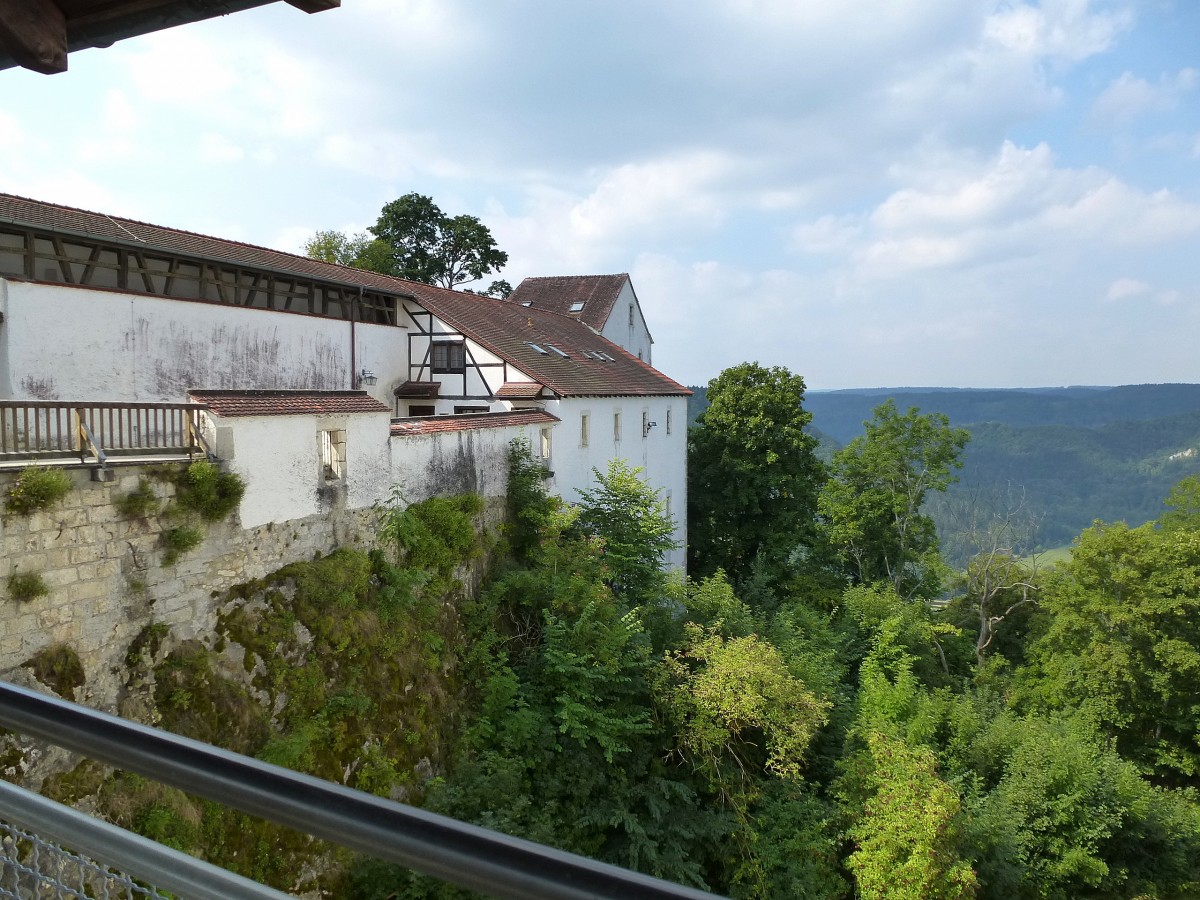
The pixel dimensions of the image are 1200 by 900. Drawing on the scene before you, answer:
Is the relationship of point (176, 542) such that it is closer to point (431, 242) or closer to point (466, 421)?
point (466, 421)

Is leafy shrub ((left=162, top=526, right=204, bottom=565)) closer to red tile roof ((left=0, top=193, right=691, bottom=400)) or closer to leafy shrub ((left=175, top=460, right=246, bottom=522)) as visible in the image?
leafy shrub ((left=175, top=460, right=246, bottom=522))

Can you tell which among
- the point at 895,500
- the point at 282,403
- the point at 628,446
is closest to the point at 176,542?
the point at 282,403

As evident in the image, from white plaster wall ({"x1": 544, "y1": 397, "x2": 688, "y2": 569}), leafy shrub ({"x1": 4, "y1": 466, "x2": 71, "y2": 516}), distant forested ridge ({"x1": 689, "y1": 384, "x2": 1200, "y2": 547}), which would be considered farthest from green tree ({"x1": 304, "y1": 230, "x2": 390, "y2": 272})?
distant forested ridge ({"x1": 689, "y1": 384, "x2": 1200, "y2": 547})

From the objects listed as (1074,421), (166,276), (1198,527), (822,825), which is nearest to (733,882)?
(822,825)

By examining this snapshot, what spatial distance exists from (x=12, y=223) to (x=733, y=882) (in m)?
12.7

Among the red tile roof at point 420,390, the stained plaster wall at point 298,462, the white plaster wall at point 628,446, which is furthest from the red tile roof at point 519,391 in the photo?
the stained plaster wall at point 298,462

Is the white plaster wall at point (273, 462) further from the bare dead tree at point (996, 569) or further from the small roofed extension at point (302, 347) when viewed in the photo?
the bare dead tree at point (996, 569)

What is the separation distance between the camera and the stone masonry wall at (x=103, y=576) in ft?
22.9

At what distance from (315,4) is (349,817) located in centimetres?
185

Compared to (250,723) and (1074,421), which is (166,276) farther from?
(1074,421)

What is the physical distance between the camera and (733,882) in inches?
459

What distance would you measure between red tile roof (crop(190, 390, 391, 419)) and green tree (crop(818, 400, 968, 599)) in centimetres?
2008

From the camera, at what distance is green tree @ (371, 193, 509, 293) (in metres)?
38.2

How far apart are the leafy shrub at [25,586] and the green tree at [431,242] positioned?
31.4 m
